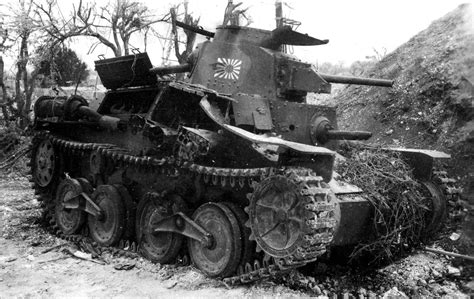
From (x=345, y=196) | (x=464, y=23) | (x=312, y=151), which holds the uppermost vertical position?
(x=464, y=23)

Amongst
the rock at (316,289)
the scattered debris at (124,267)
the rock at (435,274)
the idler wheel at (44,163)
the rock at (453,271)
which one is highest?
the idler wheel at (44,163)

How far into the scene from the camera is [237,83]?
7.81 m

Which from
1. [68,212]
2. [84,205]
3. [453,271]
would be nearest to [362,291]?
[453,271]

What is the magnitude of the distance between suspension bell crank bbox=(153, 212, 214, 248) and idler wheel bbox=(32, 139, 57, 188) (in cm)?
309

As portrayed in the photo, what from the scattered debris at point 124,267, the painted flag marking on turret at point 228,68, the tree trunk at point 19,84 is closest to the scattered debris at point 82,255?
the scattered debris at point 124,267

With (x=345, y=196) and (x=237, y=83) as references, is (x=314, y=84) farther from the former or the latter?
(x=345, y=196)

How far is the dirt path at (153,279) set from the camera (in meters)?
6.12

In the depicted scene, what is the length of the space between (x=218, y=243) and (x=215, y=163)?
1.05 m

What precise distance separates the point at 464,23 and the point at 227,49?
8539 mm

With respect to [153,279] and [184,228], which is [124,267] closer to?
[153,279]

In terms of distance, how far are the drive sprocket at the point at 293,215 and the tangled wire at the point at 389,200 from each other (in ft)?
3.48

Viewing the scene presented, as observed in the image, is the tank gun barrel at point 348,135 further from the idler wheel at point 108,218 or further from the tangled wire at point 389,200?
the idler wheel at point 108,218

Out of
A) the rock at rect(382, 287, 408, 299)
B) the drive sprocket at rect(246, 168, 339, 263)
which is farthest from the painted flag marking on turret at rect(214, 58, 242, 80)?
the rock at rect(382, 287, 408, 299)

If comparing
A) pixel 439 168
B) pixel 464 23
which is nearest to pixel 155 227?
pixel 439 168
